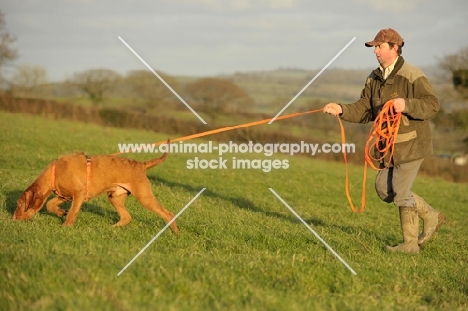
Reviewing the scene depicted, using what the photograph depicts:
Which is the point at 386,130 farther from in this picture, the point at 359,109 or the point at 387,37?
the point at 387,37

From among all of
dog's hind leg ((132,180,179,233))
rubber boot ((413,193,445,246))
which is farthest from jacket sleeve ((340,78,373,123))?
dog's hind leg ((132,180,179,233))

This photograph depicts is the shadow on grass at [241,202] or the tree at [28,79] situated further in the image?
the tree at [28,79]

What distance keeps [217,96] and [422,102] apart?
38.3 m

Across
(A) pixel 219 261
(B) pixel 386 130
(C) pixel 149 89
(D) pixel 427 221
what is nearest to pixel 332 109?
(B) pixel 386 130

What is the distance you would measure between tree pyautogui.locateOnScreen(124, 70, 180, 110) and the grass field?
3378cm

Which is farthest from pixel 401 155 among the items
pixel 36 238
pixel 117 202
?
pixel 36 238

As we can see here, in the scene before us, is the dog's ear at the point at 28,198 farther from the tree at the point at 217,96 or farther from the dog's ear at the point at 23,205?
the tree at the point at 217,96

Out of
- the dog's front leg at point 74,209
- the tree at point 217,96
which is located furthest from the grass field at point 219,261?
the tree at point 217,96

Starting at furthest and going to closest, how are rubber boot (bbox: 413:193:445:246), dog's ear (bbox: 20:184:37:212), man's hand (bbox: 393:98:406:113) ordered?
1. rubber boot (bbox: 413:193:445:246)
2. dog's ear (bbox: 20:184:37:212)
3. man's hand (bbox: 393:98:406:113)

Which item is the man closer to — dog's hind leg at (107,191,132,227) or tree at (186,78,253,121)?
dog's hind leg at (107,191,132,227)

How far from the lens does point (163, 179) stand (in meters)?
16.7

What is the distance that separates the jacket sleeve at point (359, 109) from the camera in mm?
9141

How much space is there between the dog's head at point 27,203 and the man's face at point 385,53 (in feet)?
16.7

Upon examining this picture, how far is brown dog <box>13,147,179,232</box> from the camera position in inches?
337
